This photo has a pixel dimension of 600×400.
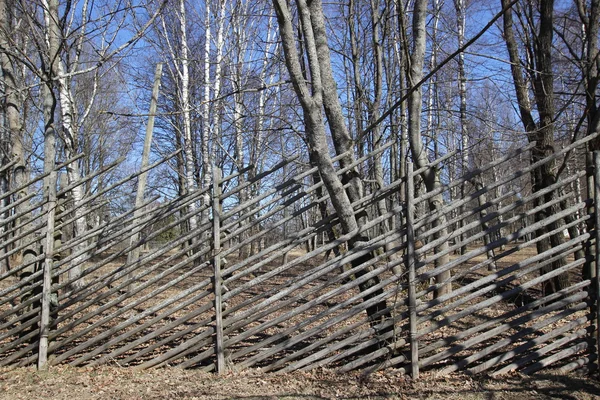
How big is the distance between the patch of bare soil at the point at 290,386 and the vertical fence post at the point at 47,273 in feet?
1.03

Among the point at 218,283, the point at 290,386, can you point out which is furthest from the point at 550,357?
the point at 218,283

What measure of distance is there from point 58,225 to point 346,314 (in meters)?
3.17

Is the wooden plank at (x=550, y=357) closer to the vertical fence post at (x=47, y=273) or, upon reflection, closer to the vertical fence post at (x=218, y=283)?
the vertical fence post at (x=218, y=283)

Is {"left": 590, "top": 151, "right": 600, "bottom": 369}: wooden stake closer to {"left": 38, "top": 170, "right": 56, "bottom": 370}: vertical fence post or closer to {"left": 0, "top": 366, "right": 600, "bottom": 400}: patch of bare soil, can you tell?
{"left": 0, "top": 366, "right": 600, "bottom": 400}: patch of bare soil

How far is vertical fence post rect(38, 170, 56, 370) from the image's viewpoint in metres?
4.50

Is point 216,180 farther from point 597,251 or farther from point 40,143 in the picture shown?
point 40,143

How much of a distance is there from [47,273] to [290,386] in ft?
9.12

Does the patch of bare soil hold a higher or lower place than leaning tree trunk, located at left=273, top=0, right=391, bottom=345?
lower

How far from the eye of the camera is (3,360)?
457cm

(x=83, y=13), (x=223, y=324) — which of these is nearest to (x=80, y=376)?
(x=223, y=324)

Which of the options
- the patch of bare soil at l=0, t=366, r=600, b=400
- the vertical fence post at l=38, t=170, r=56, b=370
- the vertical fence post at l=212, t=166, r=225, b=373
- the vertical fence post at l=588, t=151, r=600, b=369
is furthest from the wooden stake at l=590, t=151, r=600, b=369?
the vertical fence post at l=38, t=170, r=56, b=370

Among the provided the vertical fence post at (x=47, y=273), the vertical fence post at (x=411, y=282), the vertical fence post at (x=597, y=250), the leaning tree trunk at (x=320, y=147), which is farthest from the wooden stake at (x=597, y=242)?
the vertical fence post at (x=47, y=273)

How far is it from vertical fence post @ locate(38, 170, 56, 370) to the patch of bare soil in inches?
12.4

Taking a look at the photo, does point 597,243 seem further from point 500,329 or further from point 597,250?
point 500,329
